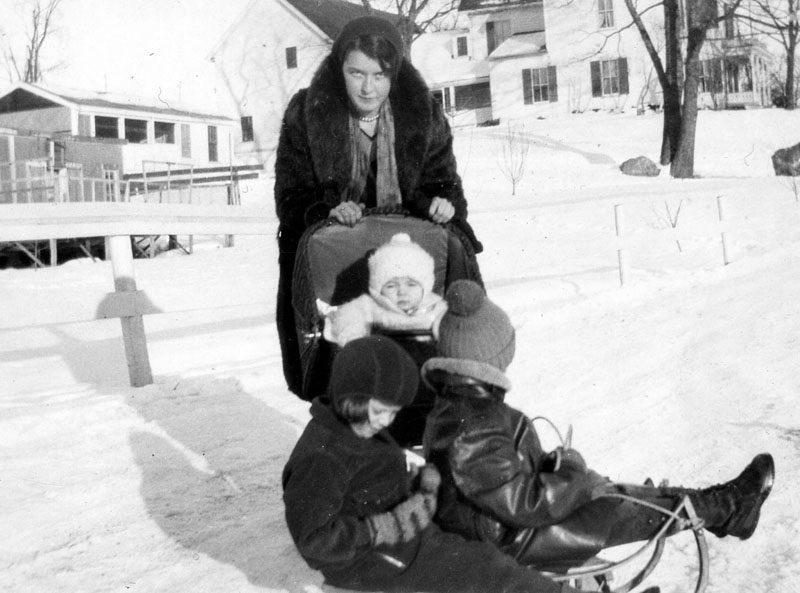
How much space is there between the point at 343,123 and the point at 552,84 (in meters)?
39.1

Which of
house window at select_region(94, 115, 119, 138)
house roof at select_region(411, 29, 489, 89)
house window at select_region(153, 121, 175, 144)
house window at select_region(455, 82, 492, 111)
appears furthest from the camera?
house window at select_region(455, 82, 492, 111)

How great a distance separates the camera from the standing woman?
3.85m

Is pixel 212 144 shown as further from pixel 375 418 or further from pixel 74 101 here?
pixel 375 418

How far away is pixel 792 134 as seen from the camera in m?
30.4

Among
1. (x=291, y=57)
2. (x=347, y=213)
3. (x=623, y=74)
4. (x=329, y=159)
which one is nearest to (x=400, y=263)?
(x=347, y=213)

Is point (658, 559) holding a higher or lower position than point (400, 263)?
lower

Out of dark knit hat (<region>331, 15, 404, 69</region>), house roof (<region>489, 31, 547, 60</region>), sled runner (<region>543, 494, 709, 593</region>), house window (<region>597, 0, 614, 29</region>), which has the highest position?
house window (<region>597, 0, 614, 29</region>)

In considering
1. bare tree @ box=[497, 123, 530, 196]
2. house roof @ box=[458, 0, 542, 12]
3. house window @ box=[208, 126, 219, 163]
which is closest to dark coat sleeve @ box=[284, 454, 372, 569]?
bare tree @ box=[497, 123, 530, 196]

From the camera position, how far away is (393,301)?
3465 mm

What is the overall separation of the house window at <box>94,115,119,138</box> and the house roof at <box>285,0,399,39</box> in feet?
33.2

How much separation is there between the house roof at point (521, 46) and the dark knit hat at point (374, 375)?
4083 cm

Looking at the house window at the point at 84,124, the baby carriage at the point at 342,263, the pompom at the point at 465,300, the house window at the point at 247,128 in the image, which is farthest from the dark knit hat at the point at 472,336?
the house window at the point at 247,128

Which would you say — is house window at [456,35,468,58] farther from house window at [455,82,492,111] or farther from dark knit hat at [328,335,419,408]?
dark knit hat at [328,335,419,408]

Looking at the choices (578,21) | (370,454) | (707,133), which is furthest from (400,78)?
(578,21)
